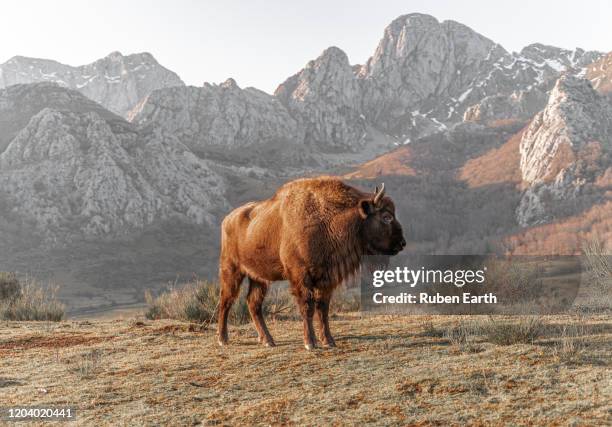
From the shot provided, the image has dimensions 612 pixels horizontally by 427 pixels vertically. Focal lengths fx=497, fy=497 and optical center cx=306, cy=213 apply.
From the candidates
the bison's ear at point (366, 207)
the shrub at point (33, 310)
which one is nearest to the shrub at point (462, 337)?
the bison's ear at point (366, 207)

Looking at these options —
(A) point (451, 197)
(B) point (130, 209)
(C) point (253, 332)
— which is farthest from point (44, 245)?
(C) point (253, 332)

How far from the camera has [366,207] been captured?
23.7ft

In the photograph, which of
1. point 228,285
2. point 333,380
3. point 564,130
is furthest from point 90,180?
point 333,380

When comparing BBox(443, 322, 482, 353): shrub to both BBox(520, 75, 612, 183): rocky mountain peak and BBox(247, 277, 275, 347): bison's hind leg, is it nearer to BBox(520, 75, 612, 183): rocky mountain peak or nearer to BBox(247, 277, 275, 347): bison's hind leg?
BBox(247, 277, 275, 347): bison's hind leg

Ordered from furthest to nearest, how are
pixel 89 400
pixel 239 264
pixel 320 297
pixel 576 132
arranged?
pixel 576 132 → pixel 239 264 → pixel 320 297 → pixel 89 400

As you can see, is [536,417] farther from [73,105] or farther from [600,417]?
[73,105]

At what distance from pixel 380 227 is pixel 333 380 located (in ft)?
8.33

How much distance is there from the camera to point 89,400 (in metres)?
5.32

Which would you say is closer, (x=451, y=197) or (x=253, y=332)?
(x=253, y=332)

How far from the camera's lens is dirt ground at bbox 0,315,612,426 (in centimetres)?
441

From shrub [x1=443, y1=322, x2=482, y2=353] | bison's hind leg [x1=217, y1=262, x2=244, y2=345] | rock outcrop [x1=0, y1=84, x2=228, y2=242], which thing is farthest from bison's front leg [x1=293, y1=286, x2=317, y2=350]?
rock outcrop [x1=0, y1=84, x2=228, y2=242]

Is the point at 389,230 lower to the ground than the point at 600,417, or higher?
higher

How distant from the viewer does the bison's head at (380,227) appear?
7.21 meters

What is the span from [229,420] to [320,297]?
9.50 feet
